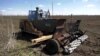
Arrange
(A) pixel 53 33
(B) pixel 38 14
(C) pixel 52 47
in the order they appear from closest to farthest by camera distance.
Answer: (C) pixel 52 47
(A) pixel 53 33
(B) pixel 38 14

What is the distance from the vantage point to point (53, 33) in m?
9.90

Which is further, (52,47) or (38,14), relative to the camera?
(38,14)

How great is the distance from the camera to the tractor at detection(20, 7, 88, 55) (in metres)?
8.18

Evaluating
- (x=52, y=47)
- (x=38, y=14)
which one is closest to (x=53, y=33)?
(x=52, y=47)

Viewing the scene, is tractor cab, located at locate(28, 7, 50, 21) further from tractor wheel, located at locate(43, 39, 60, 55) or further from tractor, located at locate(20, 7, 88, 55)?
tractor wheel, located at locate(43, 39, 60, 55)

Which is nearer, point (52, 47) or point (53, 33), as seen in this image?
point (52, 47)

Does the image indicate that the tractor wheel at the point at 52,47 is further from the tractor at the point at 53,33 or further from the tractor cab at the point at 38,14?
the tractor cab at the point at 38,14

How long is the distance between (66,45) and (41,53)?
1371mm

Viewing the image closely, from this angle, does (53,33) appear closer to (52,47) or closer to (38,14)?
(52,47)

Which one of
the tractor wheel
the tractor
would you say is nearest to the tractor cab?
the tractor

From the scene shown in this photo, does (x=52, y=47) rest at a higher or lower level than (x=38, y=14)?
lower

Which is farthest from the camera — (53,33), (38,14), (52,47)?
(38,14)

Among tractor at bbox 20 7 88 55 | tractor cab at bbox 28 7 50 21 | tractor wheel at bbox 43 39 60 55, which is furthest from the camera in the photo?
tractor cab at bbox 28 7 50 21

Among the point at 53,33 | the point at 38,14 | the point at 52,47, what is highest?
the point at 38,14
